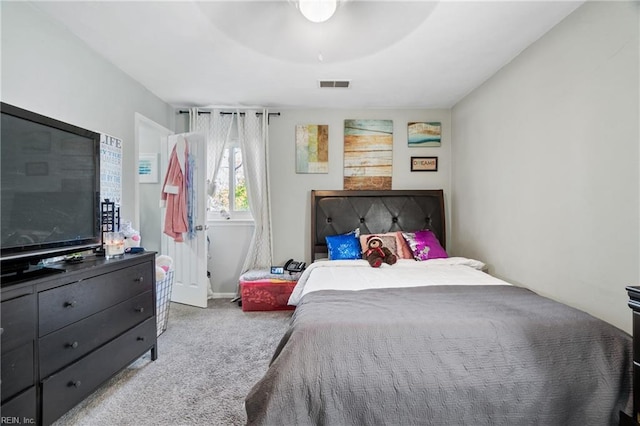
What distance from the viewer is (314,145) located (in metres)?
3.54

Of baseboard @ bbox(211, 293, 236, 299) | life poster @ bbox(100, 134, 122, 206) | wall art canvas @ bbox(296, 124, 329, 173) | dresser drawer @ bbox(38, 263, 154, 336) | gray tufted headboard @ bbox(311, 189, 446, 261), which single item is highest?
wall art canvas @ bbox(296, 124, 329, 173)

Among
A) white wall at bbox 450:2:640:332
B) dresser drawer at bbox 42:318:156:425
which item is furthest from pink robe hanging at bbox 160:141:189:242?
white wall at bbox 450:2:640:332

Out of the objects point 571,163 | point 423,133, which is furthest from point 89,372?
point 423,133

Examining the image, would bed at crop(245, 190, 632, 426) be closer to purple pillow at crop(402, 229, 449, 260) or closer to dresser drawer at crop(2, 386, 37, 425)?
dresser drawer at crop(2, 386, 37, 425)

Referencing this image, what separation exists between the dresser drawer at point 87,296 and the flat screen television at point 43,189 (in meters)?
0.21

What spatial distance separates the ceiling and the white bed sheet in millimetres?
1795

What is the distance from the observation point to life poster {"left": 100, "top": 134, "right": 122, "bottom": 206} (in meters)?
2.31

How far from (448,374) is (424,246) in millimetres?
1876

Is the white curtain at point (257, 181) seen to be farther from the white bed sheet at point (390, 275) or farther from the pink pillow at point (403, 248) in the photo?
the pink pillow at point (403, 248)

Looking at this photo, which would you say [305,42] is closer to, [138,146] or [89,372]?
[138,146]

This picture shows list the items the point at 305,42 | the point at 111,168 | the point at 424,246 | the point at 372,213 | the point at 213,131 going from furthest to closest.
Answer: the point at 213,131 → the point at 372,213 → the point at 424,246 → the point at 111,168 → the point at 305,42

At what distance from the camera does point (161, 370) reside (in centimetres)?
199

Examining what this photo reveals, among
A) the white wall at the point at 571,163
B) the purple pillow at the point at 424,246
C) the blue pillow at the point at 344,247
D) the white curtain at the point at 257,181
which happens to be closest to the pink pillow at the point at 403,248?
the purple pillow at the point at 424,246

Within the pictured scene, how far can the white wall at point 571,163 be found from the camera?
1.50m
